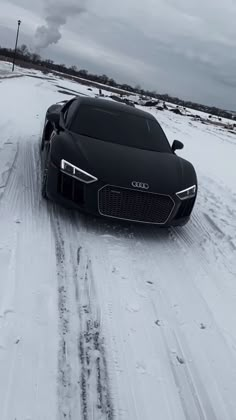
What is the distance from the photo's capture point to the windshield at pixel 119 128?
5.55 metres

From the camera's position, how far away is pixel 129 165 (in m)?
4.77

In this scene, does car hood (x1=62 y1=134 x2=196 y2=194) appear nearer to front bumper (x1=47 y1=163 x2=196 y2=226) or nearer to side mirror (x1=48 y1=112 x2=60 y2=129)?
A: front bumper (x1=47 y1=163 x2=196 y2=226)

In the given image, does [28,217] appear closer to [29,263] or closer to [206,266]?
[29,263]

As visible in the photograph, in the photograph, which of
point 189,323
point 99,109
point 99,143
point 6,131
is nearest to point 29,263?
point 189,323

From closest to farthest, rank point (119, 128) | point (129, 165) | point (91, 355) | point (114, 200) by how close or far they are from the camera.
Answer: point (91, 355) → point (114, 200) → point (129, 165) → point (119, 128)

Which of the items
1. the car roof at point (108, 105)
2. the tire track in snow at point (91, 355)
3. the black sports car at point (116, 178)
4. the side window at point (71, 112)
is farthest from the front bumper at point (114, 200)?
the car roof at point (108, 105)

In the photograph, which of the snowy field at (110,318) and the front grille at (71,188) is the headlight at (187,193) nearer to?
the snowy field at (110,318)

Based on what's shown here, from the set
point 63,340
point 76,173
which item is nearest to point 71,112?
point 76,173

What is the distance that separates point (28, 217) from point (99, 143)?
4.47 ft

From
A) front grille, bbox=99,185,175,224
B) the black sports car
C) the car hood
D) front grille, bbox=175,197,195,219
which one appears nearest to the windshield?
the black sports car

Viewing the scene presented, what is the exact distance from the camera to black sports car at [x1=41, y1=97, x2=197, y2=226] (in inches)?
175

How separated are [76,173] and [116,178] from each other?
45 centimetres

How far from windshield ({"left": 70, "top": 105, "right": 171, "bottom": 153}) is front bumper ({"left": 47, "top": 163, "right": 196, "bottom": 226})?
3.82 ft

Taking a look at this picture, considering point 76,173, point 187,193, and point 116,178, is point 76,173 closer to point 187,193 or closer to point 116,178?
point 116,178
